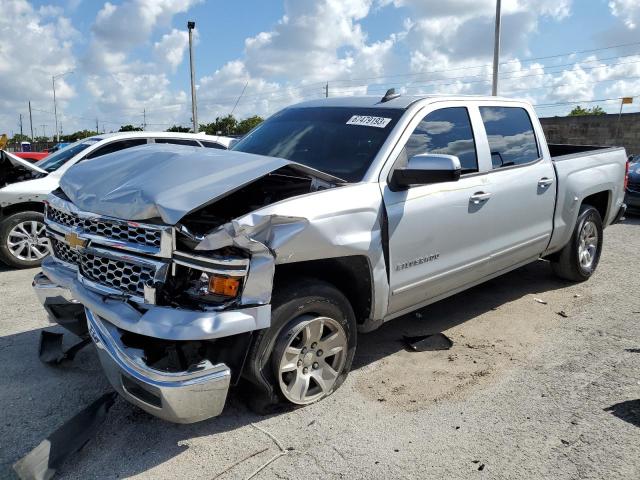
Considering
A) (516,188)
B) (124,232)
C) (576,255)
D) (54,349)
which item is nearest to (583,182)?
(576,255)

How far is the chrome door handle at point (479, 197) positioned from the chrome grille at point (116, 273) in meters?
2.52

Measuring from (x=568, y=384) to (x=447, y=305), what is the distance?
5.77ft

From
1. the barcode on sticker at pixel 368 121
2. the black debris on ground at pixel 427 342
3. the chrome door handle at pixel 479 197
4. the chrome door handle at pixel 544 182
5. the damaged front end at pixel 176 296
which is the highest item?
the barcode on sticker at pixel 368 121

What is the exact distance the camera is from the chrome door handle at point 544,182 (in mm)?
4996

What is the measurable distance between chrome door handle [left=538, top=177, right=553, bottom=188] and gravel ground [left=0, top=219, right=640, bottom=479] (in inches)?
50.2

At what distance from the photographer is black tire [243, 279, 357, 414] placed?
9.64 feet

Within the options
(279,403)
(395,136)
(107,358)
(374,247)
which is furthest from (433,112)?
(107,358)

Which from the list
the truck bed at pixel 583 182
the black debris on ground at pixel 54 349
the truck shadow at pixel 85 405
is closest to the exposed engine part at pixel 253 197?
the truck shadow at pixel 85 405

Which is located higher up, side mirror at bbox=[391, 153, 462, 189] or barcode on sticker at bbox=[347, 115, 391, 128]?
barcode on sticker at bbox=[347, 115, 391, 128]

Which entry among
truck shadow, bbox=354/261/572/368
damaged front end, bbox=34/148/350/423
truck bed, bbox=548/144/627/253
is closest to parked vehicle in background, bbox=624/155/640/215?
truck bed, bbox=548/144/627/253

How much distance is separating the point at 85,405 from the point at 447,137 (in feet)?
10.4

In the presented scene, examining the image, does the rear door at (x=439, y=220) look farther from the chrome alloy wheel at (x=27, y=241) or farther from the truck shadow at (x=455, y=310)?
the chrome alloy wheel at (x=27, y=241)

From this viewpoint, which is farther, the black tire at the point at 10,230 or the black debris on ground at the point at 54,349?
the black tire at the point at 10,230

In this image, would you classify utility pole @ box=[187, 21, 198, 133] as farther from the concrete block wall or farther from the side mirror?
the side mirror
